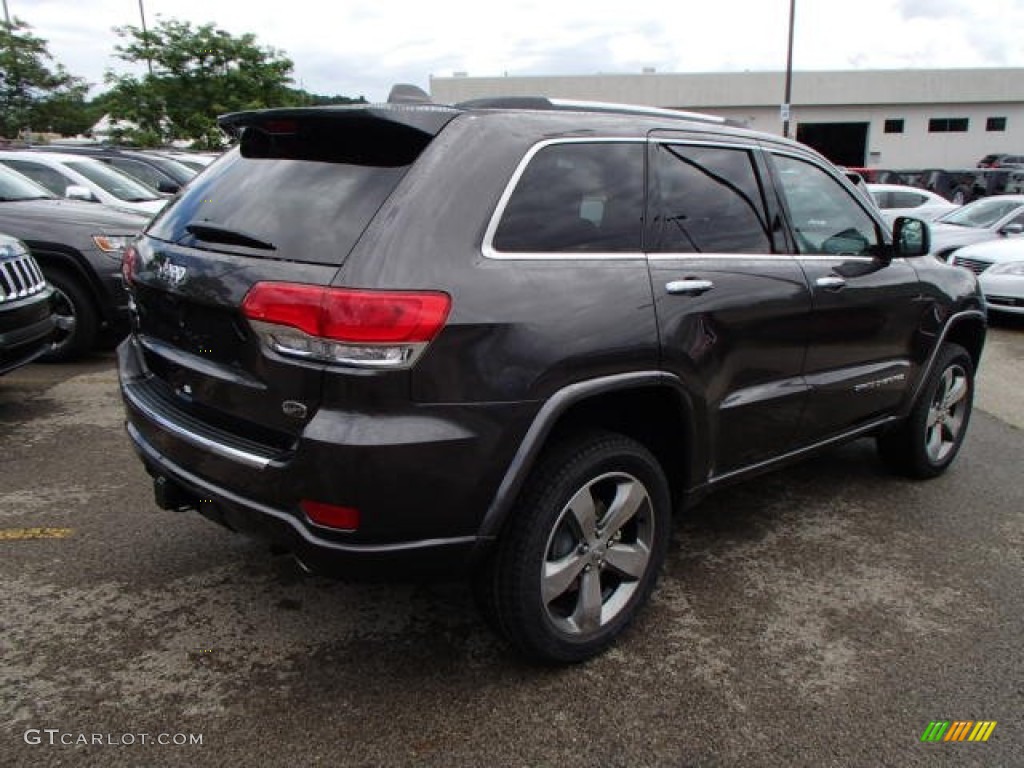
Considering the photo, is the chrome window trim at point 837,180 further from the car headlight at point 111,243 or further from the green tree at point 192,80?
the green tree at point 192,80

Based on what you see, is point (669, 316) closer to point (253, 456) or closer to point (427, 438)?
point (427, 438)

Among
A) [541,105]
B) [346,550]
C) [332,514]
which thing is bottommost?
[346,550]

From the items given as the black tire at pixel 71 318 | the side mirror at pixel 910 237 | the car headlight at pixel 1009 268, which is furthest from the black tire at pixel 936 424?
the car headlight at pixel 1009 268

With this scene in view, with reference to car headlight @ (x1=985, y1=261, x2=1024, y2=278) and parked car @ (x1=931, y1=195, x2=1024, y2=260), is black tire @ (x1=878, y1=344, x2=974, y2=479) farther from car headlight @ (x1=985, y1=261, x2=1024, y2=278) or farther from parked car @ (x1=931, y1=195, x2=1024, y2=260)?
parked car @ (x1=931, y1=195, x2=1024, y2=260)

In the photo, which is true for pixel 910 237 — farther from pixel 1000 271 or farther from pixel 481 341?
pixel 1000 271

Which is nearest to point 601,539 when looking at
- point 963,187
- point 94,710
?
point 94,710

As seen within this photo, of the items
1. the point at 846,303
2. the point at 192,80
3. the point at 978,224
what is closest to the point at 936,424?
the point at 846,303

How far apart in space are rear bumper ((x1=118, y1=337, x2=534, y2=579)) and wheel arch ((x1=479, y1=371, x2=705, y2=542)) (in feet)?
0.16

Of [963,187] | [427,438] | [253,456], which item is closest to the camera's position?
[427,438]

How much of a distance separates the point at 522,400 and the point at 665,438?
0.89 meters

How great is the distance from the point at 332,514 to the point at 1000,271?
10.0m

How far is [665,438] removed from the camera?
3010 millimetres

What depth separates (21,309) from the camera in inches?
198

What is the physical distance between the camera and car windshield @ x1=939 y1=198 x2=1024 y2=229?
41.3 feet
